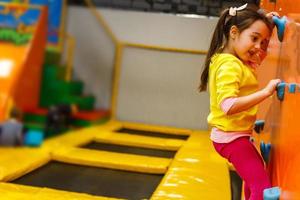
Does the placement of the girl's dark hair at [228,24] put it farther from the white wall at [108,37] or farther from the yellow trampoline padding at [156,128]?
the white wall at [108,37]

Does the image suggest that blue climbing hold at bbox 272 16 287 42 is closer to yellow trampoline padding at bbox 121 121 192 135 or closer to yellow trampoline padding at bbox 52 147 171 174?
yellow trampoline padding at bbox 52 147 171 174

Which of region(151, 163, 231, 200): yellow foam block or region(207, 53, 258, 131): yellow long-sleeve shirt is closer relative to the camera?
region(207, 53, 258, 131): yellow long-sleeve shirt

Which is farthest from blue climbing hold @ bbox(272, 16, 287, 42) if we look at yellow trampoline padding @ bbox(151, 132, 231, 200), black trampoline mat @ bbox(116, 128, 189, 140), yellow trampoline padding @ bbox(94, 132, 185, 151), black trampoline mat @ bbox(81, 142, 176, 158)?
black trampoline mat @ bbox(116, 128, 189, 140)

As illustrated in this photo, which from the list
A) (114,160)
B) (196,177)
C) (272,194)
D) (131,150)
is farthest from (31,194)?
(131,150)

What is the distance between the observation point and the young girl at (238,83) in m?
1.29

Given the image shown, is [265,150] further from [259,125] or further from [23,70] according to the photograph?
[23,70]

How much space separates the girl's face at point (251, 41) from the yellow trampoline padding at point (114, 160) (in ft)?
5.83

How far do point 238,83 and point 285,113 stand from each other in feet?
0.69

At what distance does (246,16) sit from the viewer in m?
1.34

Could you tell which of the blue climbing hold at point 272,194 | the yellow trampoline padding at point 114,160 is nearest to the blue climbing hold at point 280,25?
the blue climbing hold at point 272,194

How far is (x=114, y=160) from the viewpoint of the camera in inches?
127

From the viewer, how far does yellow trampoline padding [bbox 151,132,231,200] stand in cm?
232

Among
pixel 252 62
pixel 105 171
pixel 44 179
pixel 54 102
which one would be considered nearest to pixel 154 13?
pixel 54 102

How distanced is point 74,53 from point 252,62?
167 inches
